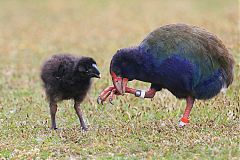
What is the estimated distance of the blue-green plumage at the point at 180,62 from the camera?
8414 millimetres

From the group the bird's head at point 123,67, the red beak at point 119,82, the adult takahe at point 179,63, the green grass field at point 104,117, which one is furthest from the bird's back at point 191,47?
the green grass field at point 104,117

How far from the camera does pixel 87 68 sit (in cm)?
885

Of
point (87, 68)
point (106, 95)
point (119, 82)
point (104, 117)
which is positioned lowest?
point (104, 117)

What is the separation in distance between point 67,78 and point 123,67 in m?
0.92

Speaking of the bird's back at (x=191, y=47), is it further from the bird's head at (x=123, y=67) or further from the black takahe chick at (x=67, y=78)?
the black takahe chick at (x=67, y=78)

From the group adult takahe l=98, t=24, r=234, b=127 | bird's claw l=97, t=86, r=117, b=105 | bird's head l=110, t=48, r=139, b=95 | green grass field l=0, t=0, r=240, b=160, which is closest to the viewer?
green grass field l=0, t=0, r=240, b=160

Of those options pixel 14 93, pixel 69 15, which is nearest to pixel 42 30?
pixel 69 15

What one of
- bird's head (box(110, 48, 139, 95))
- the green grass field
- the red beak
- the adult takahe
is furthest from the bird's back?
the green grass field

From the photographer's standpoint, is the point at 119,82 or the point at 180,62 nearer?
the point at 180,62

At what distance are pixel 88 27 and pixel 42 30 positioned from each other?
1.62m

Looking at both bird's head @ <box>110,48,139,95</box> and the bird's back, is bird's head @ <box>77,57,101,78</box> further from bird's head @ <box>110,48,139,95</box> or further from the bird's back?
the bird's back

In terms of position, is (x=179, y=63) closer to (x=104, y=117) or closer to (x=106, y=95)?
(x=106, y=95)

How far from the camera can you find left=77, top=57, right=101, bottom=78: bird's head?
347 inches

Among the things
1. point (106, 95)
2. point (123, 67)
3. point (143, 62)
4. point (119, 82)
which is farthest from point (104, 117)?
point (143, 62)
